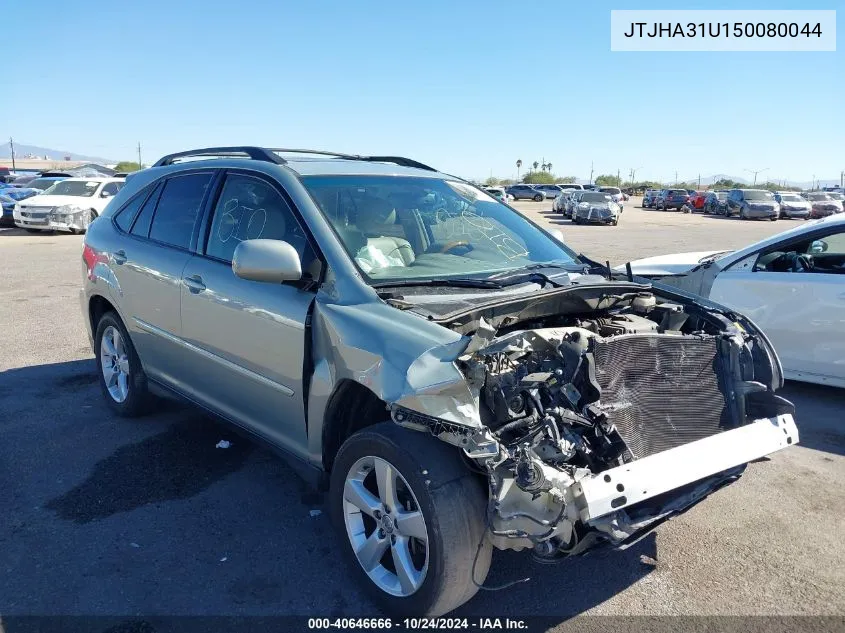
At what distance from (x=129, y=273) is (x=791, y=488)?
181 inches

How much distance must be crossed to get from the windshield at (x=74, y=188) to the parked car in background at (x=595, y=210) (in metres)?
20.3

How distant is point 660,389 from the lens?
10.3 feet

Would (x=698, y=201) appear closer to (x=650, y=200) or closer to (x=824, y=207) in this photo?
(x=650, y=200)

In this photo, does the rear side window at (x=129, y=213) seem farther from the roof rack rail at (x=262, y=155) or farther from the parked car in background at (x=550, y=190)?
the parked car in background at (x=550, y=190)

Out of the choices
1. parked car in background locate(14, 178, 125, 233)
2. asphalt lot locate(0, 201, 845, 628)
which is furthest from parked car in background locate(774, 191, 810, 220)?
asphalt lot locate(0, 201, 845, 628)

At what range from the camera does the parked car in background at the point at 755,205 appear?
38.8m

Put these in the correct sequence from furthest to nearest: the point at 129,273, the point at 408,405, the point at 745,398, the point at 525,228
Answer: the point at 129,273 → the point at 525,228 → the point at 745,398 → the point at 408,405

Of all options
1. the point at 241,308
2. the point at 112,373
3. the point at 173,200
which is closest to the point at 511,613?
the point at 241,308

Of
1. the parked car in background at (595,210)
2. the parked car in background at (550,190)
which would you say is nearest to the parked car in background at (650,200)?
the parked car in background at (550,190)

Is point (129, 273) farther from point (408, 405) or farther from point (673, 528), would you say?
point (673, 528)

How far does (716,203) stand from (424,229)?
45.3 metres

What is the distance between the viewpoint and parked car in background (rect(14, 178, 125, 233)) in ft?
65.7

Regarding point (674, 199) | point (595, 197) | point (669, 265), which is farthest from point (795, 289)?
point (674, 199)

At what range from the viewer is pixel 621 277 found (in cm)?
413
